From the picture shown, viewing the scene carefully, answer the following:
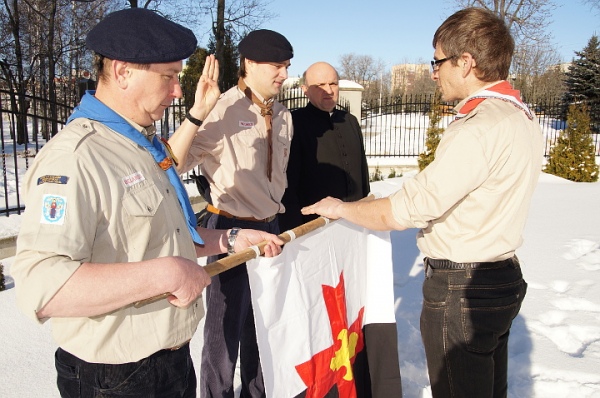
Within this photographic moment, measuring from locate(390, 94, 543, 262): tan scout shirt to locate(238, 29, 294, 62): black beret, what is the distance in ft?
4.09

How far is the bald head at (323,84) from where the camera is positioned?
3.72 m

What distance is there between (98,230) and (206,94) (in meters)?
1.20

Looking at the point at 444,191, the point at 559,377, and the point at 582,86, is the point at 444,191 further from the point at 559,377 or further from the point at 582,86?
the point at 582,86

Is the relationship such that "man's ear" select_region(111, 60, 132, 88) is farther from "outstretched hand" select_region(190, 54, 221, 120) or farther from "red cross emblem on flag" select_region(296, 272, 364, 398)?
"red cross emblem on flag" select_region(296, 272, 364, 398)

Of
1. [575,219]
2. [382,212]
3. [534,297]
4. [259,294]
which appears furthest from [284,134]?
[575,219]

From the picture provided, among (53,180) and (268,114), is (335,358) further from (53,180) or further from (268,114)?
(53,180)

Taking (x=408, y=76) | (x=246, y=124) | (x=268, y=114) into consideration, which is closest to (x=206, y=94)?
(x=246, y=124)

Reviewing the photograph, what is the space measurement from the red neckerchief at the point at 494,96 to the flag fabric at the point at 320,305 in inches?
31.2

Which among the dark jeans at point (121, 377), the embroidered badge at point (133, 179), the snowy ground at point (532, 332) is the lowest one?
the snowy ground at point (532, 332)

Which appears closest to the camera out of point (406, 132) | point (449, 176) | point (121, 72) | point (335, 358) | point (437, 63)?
point (121, 72)

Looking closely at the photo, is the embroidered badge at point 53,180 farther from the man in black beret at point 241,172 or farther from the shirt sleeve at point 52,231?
the man in black beret at point 241,172

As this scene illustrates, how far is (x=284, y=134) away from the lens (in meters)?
3.02

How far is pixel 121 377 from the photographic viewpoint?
1425mm

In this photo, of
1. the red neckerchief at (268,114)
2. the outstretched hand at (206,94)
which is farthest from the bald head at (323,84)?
the outstretched hand at (206,94)
